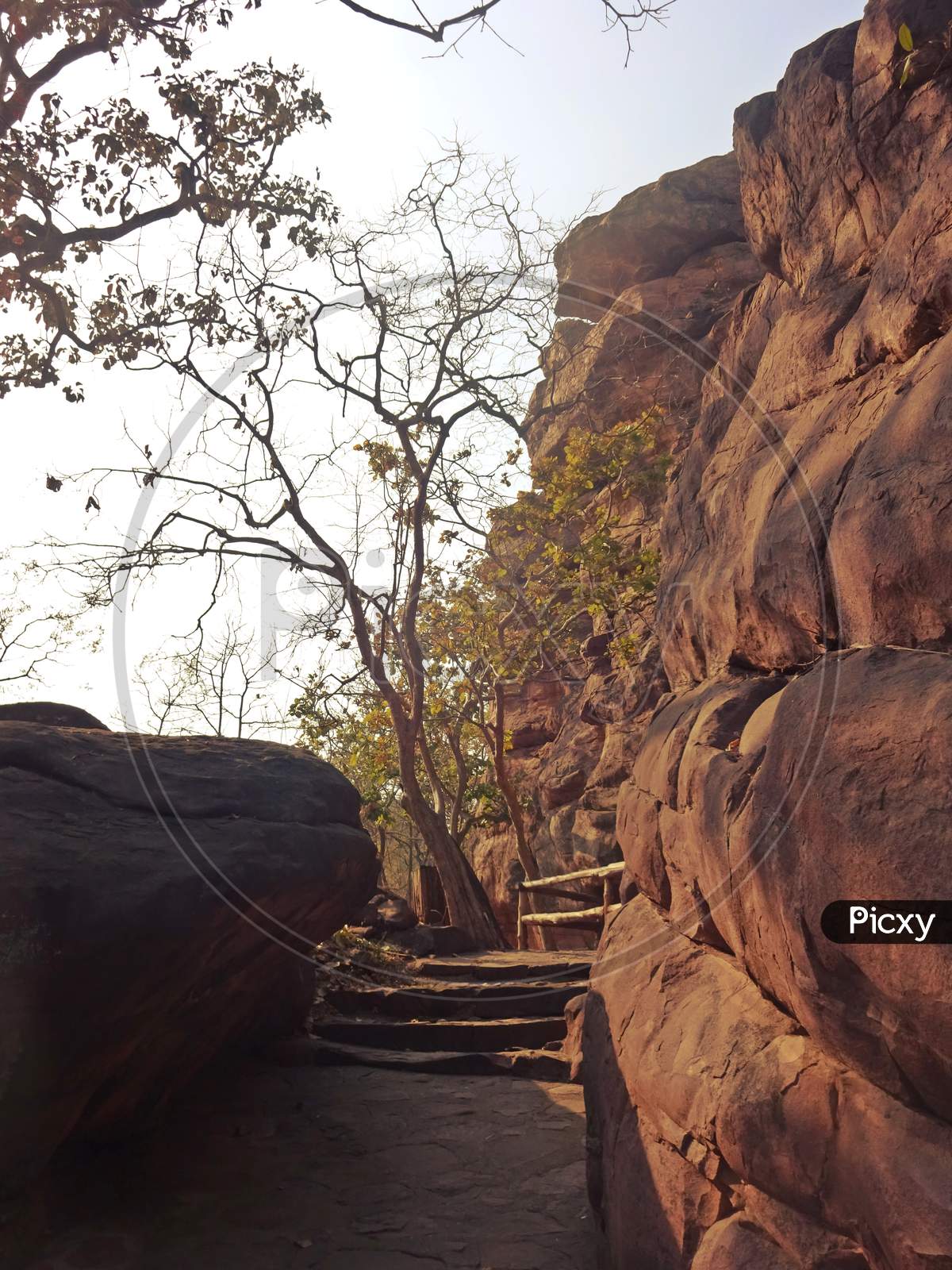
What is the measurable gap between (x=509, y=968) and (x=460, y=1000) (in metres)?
0.96

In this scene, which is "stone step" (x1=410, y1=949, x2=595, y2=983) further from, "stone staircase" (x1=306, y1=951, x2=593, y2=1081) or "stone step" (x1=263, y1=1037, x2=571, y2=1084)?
"stone step" (x1=263, y1=1037, x2=571, y2=1084)

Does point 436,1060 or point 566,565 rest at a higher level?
point 566,565

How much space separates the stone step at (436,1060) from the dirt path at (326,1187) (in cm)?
26

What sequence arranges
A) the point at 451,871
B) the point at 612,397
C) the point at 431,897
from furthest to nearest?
1. the point at 612,397
2. the point at 431,897
3. the point at 451,871

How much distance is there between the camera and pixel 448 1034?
7637 millimetres

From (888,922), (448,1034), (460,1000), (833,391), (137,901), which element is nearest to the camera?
(888,922)

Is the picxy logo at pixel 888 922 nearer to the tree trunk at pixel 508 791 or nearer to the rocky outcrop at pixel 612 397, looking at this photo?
the tree trunk at pixel 508 791

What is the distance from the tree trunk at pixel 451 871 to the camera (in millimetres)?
12305

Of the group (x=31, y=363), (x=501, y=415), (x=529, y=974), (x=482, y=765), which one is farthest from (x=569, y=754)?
(x=31, y=363)

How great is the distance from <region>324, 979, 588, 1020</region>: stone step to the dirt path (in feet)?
5.74

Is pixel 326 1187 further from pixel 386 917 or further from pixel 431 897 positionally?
pixel 431 897

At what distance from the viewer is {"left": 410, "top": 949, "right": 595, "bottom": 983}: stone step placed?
8.98 metres

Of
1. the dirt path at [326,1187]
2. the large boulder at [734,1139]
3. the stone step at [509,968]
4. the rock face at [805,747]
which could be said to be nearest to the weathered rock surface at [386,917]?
the stone step at [509,968]

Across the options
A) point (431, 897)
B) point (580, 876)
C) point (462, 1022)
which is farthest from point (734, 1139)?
point (431, 897)
